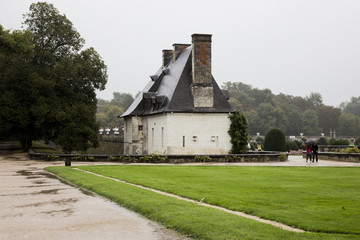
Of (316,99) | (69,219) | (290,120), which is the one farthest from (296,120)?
(69,219)

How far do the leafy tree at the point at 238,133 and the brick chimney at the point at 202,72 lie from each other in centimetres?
272

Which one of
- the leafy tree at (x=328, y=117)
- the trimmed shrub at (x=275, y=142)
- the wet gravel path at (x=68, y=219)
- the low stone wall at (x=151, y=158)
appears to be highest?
the leafy tree at (x=328, y=117)

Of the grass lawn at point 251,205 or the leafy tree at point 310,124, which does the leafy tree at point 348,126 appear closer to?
the leafy tree at point 310,124

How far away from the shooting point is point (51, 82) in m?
41.2

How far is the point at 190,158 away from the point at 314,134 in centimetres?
10197

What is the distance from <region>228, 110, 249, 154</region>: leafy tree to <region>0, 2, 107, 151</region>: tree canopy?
14.0m

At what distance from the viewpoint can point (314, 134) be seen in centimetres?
12900

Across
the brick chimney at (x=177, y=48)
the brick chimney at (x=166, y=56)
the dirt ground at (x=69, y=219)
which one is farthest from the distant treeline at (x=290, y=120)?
the dirt ground at (x=69, y=219)

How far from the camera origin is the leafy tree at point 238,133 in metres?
43.0

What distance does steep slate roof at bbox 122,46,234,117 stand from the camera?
43344mm

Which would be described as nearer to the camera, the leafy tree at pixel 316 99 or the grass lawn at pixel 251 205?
the grass lawn at pixel 251 205

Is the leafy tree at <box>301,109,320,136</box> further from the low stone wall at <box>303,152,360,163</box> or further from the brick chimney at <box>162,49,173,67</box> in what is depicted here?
the low stone wall at <box>303,152,360,163</box>

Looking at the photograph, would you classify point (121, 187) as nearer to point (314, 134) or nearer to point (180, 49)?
point (180, 49)

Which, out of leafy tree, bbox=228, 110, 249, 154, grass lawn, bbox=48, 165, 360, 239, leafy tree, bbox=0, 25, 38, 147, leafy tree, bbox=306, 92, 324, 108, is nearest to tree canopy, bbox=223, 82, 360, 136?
leafy tree, bbox=306, 92, 324, 108
